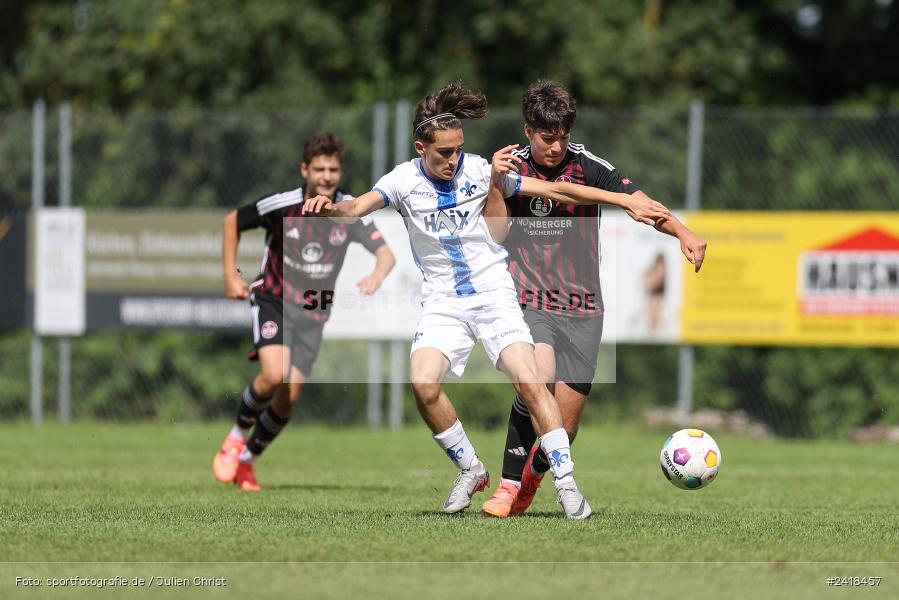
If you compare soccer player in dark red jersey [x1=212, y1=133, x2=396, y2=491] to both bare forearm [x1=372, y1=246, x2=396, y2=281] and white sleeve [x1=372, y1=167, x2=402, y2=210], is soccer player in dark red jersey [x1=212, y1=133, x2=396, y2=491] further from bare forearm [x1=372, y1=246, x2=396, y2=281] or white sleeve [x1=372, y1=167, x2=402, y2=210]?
white sleeve [x1=372, y1=167, x2=402, y2=210]

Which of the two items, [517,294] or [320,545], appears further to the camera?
[517,294]

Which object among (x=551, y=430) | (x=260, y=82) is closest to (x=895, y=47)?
(x=260, y=82)

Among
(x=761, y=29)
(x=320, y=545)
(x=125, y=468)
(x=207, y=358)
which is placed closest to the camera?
(x=320, y=545)

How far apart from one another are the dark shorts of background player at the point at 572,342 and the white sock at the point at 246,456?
2.55 m

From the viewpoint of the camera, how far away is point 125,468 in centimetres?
1065

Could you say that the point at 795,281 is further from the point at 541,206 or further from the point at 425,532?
the point at 425,532

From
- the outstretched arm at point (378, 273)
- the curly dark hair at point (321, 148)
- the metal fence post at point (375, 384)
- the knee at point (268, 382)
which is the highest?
the curly dark hair at point (321, 148)

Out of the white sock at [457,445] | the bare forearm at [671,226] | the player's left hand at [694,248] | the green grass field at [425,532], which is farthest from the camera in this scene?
the white sock at [457,445]

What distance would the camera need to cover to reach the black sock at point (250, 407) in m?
9.20

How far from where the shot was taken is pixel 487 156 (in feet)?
49.0

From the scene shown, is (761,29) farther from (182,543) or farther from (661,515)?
(182,543)

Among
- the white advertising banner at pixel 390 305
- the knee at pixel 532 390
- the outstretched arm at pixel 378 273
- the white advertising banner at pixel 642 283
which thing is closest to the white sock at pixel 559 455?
the knee at pixel 532 390

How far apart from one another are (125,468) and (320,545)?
198 inches

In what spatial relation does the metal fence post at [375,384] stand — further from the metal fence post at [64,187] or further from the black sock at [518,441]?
the black sock at [518,441]
